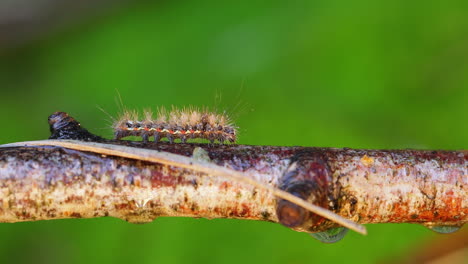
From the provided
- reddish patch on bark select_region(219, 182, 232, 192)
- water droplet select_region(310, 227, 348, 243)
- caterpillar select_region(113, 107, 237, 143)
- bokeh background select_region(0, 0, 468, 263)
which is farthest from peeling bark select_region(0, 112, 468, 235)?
caterpillar select_region(113, 107, 237, 143)

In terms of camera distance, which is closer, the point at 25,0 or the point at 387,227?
the point at 387,227

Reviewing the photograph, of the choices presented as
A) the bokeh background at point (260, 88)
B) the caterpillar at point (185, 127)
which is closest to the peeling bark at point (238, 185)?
the bokeh background at point (260, 88)

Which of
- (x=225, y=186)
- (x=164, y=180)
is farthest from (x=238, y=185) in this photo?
(x=164, y=180)

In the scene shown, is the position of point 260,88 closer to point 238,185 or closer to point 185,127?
point 185,127

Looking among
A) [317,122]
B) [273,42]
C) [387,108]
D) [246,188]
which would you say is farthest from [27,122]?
[246,188]

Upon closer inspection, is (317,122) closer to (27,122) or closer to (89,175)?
(89,175)

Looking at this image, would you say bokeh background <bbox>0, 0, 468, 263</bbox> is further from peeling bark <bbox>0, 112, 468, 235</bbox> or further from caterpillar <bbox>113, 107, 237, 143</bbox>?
peeling bark <bbox>0, 112, 468, 235</bbox>

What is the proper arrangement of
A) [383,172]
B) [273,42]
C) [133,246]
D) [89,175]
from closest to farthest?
[89,175]
[383,172]
[133,246]
[273,42]
